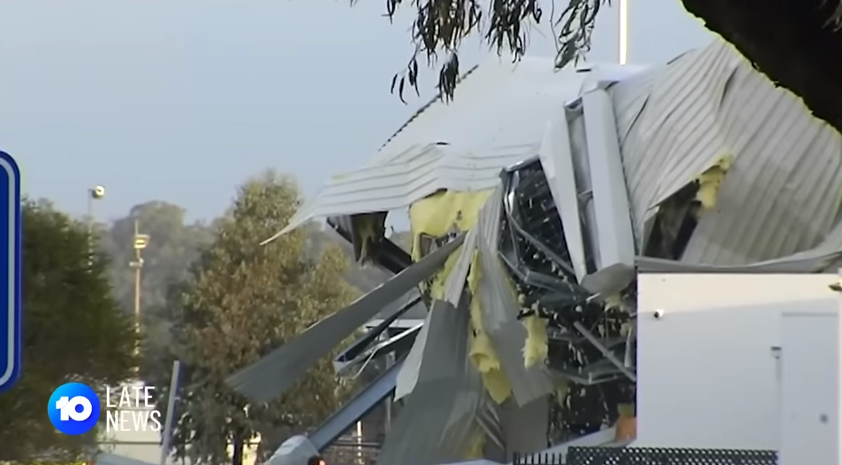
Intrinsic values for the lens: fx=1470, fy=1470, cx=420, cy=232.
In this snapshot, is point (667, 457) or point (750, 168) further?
point (750, 168)

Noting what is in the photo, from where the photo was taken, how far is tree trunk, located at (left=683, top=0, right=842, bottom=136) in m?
4.86

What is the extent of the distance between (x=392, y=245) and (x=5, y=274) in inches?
924

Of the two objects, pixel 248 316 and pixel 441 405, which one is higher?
pixel 248 316

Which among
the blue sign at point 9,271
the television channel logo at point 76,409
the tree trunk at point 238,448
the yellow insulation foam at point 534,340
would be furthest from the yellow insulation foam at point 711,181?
the tree trunk at point 238,448

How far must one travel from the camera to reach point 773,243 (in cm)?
1505

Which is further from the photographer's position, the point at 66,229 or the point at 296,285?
the point at 296,285

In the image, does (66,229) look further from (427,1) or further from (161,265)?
(161,265)

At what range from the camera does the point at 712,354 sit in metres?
11.8

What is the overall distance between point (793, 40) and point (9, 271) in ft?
9.55

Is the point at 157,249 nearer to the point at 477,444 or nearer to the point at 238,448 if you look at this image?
the point at 238,448

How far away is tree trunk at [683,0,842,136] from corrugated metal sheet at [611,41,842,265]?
9380mm

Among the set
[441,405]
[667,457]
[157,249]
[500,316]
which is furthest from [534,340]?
[157,249]

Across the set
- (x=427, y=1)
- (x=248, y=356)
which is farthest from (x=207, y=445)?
(x=427, y=1)

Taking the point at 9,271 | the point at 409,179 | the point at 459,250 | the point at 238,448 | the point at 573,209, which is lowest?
the point at 238,448
